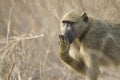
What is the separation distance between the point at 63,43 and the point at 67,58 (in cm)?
32

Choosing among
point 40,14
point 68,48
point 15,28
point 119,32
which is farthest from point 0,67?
point 40,14

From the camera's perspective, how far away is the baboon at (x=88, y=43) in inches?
271

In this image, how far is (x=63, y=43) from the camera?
22.2 ft

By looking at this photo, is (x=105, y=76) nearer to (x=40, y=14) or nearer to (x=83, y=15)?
(x=83, y=15)

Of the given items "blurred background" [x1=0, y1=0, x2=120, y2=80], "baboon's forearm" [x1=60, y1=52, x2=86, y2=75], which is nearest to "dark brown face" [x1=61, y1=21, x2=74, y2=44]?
"baboon's forearm" [x1=60, y1=52, x2=86, y2=75]

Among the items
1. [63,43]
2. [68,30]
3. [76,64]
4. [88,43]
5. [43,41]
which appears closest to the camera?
[63,43]

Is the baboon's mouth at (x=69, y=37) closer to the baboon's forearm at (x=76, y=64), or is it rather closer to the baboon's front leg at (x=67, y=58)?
the baboon's front leg at (x=67, y=58)

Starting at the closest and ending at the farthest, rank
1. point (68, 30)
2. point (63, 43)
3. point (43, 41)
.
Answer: point (63, 43) → point (68, 30) → point (43, 41)

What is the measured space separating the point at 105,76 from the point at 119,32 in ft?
3.48

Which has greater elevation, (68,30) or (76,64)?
(68,30)

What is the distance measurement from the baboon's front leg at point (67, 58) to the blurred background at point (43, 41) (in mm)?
568

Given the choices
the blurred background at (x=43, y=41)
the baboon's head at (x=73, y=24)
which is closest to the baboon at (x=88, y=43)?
the baboon's head at (x=73, y=24)

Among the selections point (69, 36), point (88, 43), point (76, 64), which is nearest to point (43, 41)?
point (76, 64)

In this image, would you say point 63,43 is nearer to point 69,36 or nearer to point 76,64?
point 69,36
